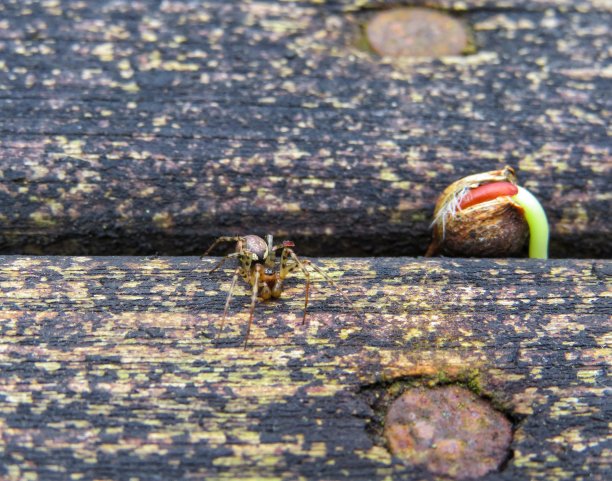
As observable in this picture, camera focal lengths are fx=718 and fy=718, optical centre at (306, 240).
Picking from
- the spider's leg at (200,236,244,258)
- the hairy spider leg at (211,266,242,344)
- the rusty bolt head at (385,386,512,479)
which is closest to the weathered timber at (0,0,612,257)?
the spider's leg at (200,236,244,258)

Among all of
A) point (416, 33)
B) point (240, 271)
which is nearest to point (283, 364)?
point (240, 271)

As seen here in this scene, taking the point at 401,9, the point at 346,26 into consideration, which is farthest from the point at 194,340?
the point at 401,9

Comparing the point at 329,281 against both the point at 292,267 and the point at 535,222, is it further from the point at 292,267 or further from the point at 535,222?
the point at 535,222

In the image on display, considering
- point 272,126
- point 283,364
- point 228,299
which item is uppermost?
point 272,126

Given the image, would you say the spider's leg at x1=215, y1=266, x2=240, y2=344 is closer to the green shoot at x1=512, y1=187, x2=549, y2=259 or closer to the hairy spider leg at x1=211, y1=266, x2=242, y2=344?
the hairy spider leg at x1=211, y1=266, x2=242, y2=344

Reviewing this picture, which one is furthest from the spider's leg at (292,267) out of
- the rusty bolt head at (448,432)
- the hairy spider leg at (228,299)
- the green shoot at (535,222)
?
the green shoot at (535,222)

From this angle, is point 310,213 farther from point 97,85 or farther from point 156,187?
point 97,85

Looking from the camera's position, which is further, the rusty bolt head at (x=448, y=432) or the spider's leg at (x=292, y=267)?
the spider's leg at (x=292, y=267)

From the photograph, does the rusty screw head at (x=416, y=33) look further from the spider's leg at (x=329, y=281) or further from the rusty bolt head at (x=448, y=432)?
the rusty bolt head at (x=448, y=432)
